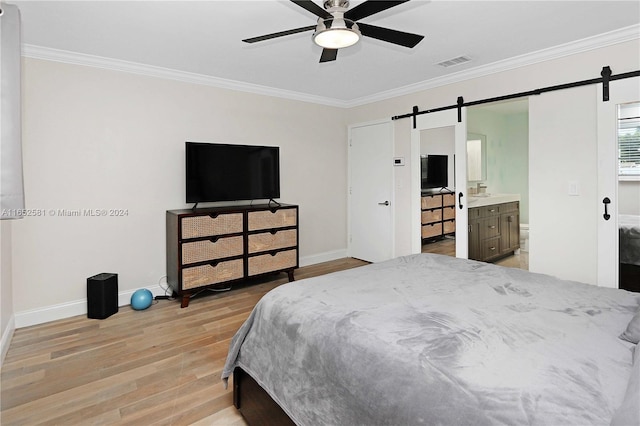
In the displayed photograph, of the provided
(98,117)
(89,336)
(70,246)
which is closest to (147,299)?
(89,336)

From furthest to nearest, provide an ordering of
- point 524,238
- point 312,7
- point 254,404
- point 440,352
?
1. point 524,238
2. point 312,7
3. point 254,404
4. point 440,352

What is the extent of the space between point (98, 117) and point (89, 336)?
6.83 feet

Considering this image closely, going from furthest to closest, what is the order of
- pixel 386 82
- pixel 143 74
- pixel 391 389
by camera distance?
pixel 386 82 → pixel 143 74 → pixel 391 389

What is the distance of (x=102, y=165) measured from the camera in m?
3.46

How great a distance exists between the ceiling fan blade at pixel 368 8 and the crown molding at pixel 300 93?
2218mm

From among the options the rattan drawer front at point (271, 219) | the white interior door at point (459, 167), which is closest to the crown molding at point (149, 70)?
the rattan drawer front at point (271, 219)

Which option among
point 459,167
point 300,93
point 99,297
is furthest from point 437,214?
point 99,297

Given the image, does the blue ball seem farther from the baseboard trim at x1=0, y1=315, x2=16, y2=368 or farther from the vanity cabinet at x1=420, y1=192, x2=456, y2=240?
the vanity cabinet at x1=420, y1=192, x2=456, y2=240

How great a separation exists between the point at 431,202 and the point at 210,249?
9.04 ft

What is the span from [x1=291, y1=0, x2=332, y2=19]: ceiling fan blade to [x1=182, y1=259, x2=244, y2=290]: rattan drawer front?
2.65 metres

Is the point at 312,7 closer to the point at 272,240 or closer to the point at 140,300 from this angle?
the point at 272,240

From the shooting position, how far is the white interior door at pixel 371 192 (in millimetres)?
4906

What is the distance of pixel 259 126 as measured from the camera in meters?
4.54

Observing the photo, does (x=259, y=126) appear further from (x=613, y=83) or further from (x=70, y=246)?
(x=613, y=83)
